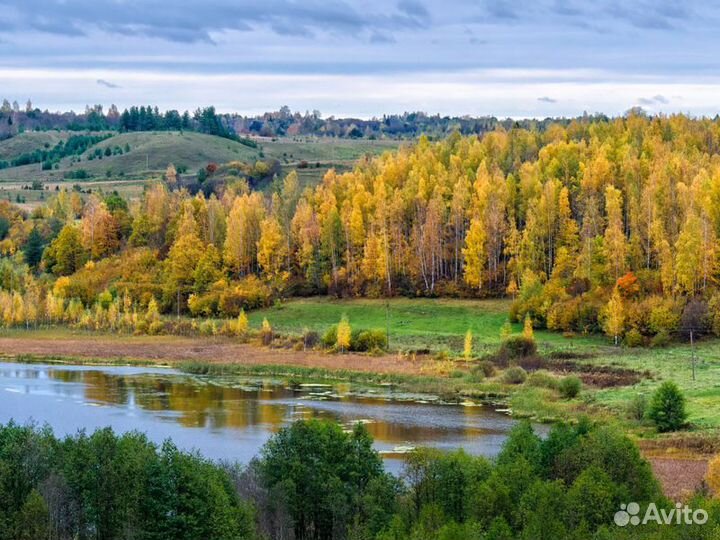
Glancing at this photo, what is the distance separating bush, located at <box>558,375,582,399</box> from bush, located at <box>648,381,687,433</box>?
881 centimetres

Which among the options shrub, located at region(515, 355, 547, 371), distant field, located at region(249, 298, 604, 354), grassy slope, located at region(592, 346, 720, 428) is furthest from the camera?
distant field, located at region(249, 298, 604, 354)

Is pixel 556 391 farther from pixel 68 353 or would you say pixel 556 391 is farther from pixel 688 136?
pixel 688 136

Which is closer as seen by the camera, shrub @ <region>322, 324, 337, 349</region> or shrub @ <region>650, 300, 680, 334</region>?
shrub @ <region>650, 300, 680, 334</region>

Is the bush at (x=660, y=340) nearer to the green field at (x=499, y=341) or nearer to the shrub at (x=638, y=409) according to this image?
the green field at (x=499, y=341)

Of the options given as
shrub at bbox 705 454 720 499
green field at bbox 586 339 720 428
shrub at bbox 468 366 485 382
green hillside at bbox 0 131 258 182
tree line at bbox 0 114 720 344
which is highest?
green hillside at bbox 0 131 258 182

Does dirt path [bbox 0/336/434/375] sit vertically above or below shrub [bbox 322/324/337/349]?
below

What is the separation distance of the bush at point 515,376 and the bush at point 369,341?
13.1m

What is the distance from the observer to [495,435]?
2117 inches

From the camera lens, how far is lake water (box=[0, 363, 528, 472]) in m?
52.4

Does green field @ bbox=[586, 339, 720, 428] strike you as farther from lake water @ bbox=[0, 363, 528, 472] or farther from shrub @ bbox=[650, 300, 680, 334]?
lake water @ bbox=[0, 363, 528, 472]

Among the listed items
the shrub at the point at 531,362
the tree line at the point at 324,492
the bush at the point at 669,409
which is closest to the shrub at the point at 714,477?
the tree line at the point at 324,492

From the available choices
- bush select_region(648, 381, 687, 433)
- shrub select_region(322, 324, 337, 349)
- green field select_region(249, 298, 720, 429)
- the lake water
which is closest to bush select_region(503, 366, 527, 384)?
green field select_region(249, 298, 720, 429)

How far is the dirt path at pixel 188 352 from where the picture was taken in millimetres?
76125

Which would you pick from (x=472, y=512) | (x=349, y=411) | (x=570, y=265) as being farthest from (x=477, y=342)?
(x=472, y=512)
